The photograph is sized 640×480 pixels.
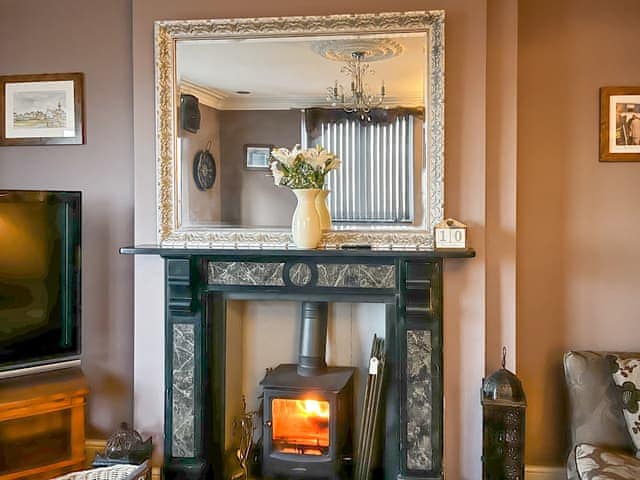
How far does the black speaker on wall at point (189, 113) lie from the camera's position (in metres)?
3.26

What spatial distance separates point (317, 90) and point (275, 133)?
0.30 metres

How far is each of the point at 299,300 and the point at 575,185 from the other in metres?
1.51

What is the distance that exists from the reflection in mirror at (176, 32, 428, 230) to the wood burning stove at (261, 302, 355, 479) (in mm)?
611

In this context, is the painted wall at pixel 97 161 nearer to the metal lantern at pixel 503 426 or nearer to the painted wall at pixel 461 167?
the painted wall at pixel 461 167

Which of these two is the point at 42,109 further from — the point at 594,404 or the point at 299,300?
the point at 594,404

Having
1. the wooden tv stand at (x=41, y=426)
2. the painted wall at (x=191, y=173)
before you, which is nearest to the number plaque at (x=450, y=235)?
the painted wall at (x=191, y=173)

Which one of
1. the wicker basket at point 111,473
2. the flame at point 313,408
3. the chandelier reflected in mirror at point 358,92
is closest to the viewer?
the wicker basket at point 111,473

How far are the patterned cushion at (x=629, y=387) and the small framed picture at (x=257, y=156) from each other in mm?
1885

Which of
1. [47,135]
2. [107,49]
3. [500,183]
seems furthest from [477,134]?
[47,135]

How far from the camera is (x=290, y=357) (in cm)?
345

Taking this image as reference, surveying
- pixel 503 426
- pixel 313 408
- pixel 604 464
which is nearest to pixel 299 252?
pixel 313 408

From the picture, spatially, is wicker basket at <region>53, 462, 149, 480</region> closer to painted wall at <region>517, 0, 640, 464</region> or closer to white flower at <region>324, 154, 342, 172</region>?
white flower at <region>324, 154, 342, 172</region>

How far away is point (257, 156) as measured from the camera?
127 inches

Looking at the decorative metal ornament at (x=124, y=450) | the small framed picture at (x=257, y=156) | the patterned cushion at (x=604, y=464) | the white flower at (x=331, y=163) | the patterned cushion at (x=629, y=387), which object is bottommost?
the decorative metal ornament at (x=124, y=450)
